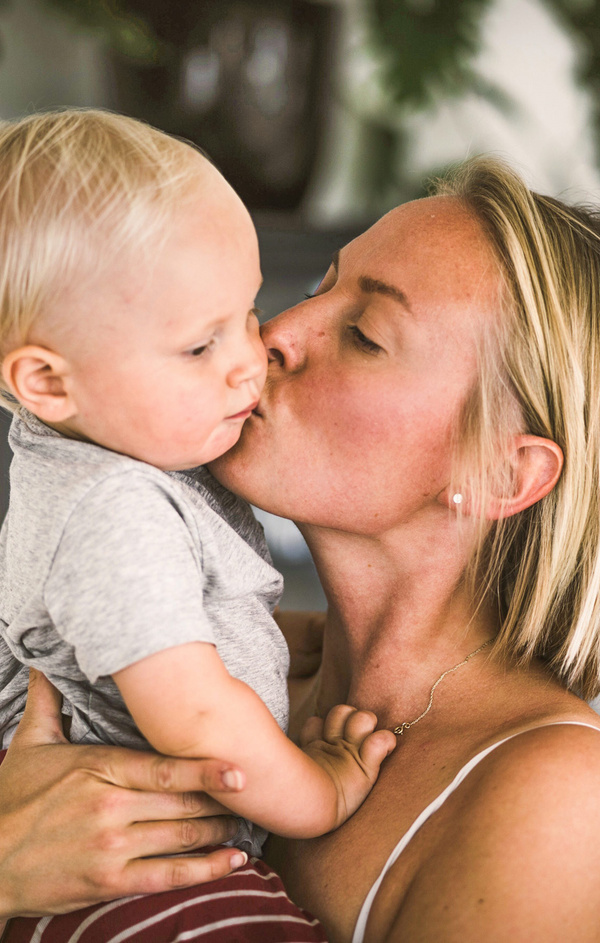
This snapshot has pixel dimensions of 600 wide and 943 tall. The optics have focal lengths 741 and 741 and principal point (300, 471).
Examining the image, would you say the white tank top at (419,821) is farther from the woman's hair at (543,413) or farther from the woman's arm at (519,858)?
the woman's hair at (543,413)

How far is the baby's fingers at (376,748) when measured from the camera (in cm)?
110

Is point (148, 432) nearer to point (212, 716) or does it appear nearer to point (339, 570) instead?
point (212, 716)

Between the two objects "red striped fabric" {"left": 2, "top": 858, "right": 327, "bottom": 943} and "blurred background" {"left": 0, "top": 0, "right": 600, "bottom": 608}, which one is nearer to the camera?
"red striped fabric" {"left": 2, "top": 858, "right": 327, "bottom": 943}

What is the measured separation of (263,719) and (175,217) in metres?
0.60

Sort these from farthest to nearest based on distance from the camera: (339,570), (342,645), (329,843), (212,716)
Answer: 1. (342,645)
2. (339,570)
3. (329,843)
4. (212,716)

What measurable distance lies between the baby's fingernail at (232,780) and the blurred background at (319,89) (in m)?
1.47

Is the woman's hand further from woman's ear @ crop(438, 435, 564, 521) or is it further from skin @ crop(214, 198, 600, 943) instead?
woman's ear @ crop(438, 435, 564, 521)

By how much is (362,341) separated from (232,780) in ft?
2.12

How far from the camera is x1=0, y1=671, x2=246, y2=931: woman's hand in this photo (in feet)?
2.96

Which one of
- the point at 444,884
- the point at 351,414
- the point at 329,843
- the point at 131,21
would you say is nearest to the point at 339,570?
the point at 351,414

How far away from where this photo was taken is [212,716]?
0.82m

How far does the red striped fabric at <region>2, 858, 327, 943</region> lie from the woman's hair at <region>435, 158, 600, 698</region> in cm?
52

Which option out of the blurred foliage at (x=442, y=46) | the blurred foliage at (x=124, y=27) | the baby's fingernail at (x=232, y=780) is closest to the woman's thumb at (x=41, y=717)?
the baby's fingernail at (x=232, y=780)

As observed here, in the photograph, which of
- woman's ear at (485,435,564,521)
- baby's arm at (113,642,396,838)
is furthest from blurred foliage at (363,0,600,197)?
baby's arm at (113,642,396,838)
